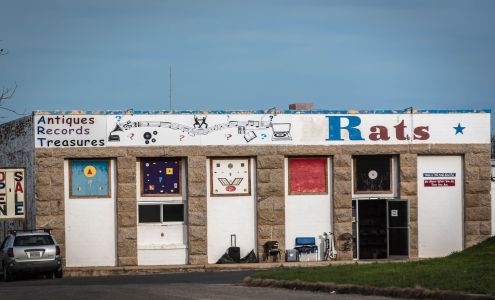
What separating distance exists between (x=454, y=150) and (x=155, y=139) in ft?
38.8

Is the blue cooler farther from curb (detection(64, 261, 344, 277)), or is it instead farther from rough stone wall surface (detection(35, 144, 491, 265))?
curb (detection(64, 261, 344, 277))

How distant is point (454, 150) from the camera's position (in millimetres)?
40406

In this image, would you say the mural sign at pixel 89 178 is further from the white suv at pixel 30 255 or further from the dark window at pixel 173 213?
the white suv at pixel 30 255

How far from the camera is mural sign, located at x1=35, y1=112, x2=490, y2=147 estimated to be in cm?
3834

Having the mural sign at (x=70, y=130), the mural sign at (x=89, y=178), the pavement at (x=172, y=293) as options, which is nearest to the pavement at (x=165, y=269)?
the mural sign at (x=89, y=178)

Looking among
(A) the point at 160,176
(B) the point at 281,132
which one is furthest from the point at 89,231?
(B) the point at 281,132

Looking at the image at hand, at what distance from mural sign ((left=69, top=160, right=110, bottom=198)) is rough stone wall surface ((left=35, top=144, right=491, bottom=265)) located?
0.47 m

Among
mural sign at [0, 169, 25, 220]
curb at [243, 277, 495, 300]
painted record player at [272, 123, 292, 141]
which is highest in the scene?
painted record player at [272, 123, 292, 141]

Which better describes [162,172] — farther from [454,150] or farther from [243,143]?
[454,150]

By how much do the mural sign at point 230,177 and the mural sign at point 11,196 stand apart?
7.24m

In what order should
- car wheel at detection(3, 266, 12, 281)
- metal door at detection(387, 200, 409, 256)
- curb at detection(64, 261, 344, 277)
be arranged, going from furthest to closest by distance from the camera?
metal door at detection(387, 200, 409, 256), curb at detection(64, 261, 344, 277), car wheel at detection(3, 266, 12, 281)

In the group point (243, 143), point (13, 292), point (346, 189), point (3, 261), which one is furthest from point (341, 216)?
point (13, 292)

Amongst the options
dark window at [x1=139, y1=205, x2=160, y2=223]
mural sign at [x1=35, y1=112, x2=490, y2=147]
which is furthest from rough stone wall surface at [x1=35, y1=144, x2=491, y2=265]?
dark window at [x1=139, y1=205, x2=160, y2=223]

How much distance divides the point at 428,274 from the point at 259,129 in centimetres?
1800
